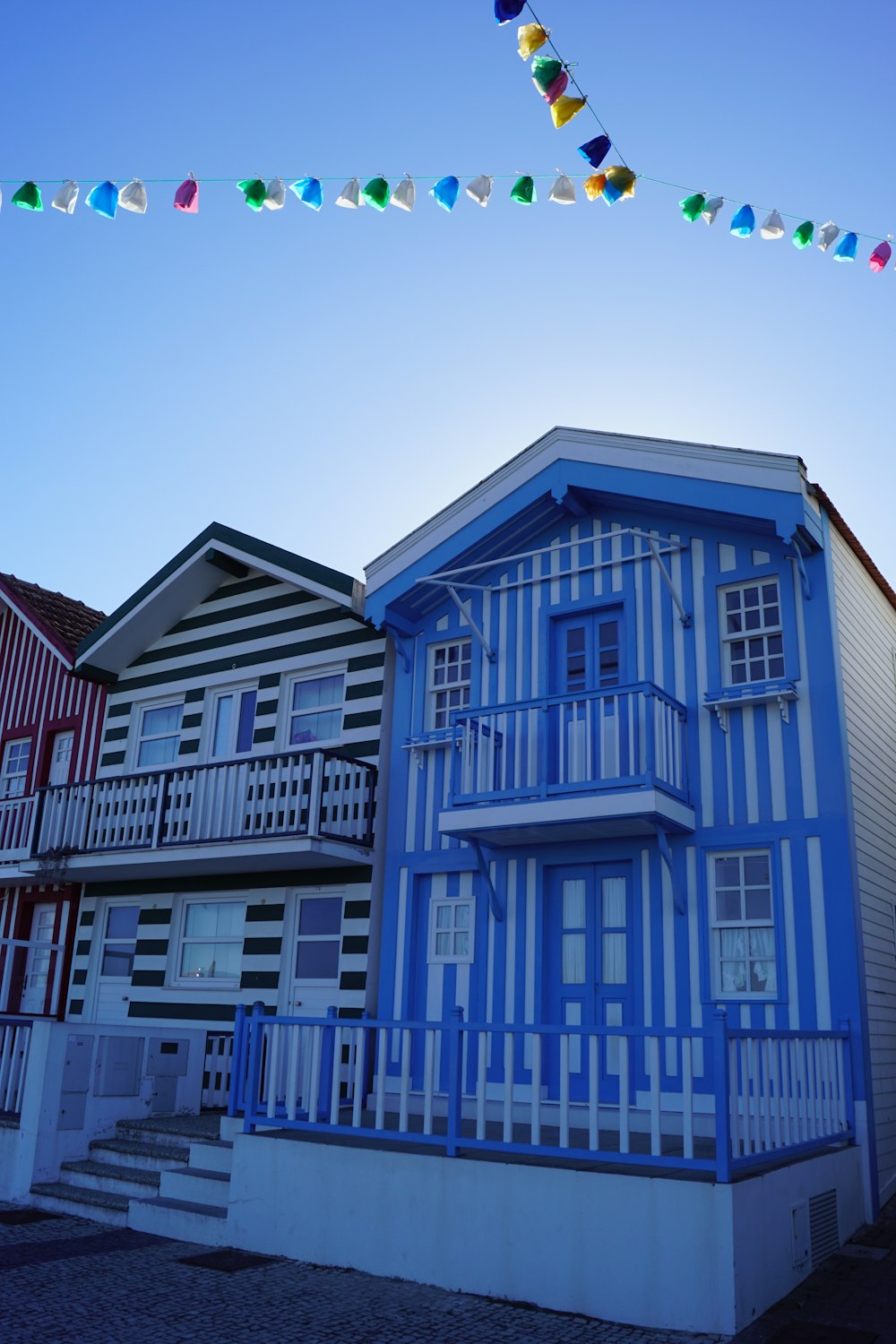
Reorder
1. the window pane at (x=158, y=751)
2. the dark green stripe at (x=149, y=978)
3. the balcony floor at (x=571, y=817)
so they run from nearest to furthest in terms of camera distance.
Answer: the balcony floor at (x=571, y=817)
the dark green stripe at (x=149, y=978)
the window pane at (x=158, y=751)

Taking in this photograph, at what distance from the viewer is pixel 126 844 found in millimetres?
15156

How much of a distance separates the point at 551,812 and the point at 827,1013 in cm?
316

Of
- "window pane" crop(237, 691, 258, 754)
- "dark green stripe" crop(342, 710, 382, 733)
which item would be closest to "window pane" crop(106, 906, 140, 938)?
"window pane" crop(237, 691, 258, 754)

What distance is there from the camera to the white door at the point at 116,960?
16109 millimetres

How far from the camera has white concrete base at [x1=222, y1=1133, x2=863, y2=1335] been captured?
7113mm

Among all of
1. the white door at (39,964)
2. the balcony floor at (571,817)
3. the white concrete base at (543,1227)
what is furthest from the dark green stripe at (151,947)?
the white concrete base at (543,1227)

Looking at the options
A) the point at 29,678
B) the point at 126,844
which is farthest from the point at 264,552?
the point at 29,678

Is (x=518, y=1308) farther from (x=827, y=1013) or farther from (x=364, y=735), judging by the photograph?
(x=364, y=735)

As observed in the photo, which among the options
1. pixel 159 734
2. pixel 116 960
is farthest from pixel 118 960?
pixel 159 734

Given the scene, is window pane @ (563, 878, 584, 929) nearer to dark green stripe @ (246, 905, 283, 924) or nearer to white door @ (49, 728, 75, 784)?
dark green stripe @ (246, 905, 283, 924)

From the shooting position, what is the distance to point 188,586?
16.8m

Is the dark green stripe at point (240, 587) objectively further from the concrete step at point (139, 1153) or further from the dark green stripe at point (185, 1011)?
the concrete step at point (139, 1153)

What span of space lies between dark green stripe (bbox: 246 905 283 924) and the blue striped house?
182cm

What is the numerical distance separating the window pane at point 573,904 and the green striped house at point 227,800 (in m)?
2.58
